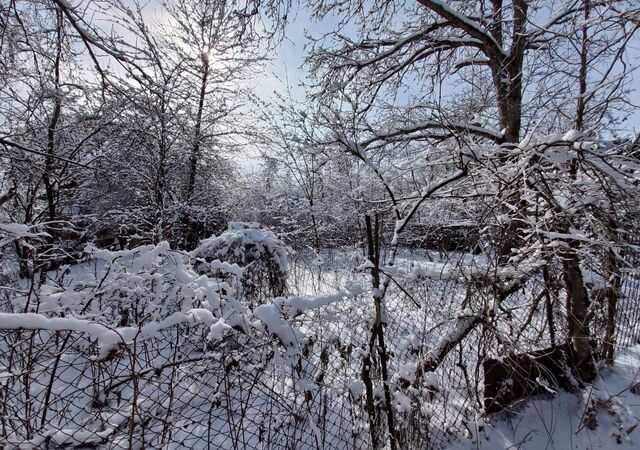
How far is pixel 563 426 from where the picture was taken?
2.90m

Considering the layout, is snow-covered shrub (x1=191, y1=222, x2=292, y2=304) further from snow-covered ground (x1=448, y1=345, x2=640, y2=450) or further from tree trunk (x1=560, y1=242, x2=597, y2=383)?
tree trunk (x1=560, y1=242, x2=597, y2=383)

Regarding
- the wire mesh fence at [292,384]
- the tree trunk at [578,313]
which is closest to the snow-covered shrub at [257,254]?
the wire mesh fence at [292,384]

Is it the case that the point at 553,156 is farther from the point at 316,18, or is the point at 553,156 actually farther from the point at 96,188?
the point at 96,188

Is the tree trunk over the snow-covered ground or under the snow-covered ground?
over

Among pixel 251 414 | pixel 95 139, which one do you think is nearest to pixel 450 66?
pixel 251 414

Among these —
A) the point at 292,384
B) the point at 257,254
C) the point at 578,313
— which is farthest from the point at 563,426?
the point at 257,254

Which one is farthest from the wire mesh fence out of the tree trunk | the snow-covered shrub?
the snow-covered shrub

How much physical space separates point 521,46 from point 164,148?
711 centimetres

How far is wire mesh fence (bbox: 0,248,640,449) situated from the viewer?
176cm

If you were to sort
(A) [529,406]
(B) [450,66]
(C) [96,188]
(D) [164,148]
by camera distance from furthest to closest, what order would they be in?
(C) [96,188], (D) [164,148], (B) [450,66], (A) [529,406]

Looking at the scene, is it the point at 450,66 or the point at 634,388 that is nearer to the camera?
the point at 634,388

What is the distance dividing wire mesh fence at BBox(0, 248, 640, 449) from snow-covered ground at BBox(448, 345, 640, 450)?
0.17 m

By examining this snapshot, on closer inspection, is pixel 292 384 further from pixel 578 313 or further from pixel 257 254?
pixel 578 313

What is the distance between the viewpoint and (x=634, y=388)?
329 centimetres
